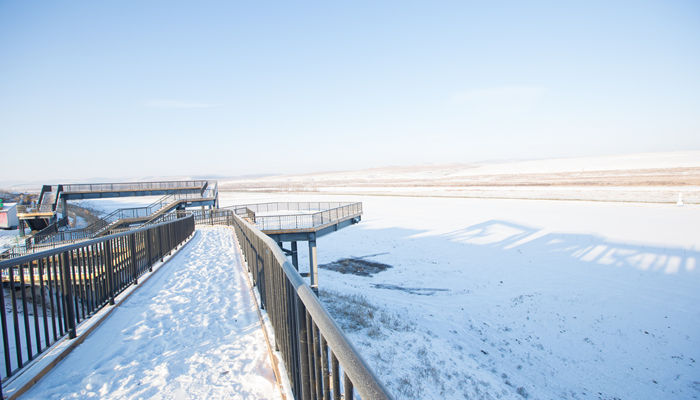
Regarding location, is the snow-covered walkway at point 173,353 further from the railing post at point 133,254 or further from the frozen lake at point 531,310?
the frozen lake at point 531,310

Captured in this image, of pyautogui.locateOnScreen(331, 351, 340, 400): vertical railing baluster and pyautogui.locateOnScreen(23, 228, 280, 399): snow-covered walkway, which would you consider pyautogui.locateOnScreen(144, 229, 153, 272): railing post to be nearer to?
pyautogui.locateOnScreen(23, 228, 280, 399): snow-covered walkway

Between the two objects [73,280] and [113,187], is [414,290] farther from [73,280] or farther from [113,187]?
[113,187]

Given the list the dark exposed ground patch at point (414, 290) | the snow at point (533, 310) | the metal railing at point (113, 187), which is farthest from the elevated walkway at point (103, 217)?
the dark exposed ground patch at point (414, 290)

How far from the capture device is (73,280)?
4.54m

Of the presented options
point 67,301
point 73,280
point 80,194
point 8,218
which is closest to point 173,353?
point 67,301

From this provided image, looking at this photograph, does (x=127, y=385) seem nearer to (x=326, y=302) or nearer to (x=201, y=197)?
(x=326, y=302)

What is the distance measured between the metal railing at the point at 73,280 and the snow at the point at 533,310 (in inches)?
248

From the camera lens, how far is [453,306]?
14891 millimetres

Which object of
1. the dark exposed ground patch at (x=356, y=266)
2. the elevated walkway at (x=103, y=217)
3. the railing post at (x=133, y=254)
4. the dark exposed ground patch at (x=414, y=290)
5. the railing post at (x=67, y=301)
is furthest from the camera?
the elevated walkway at (x=103, y=217)

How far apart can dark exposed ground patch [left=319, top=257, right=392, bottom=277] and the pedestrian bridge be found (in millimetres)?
14804

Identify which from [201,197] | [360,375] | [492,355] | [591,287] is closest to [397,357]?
[492,355]

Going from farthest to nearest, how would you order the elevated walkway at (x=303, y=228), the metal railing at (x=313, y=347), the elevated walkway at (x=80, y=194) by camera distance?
1. the elevated walkway at (x=80, y=194)
2. the elevated walkway at (x=303, y=228)
3. the metal railing at (x=313, y=347)

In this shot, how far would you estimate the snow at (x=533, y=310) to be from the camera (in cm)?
935

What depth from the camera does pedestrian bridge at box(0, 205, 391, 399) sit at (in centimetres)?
233
